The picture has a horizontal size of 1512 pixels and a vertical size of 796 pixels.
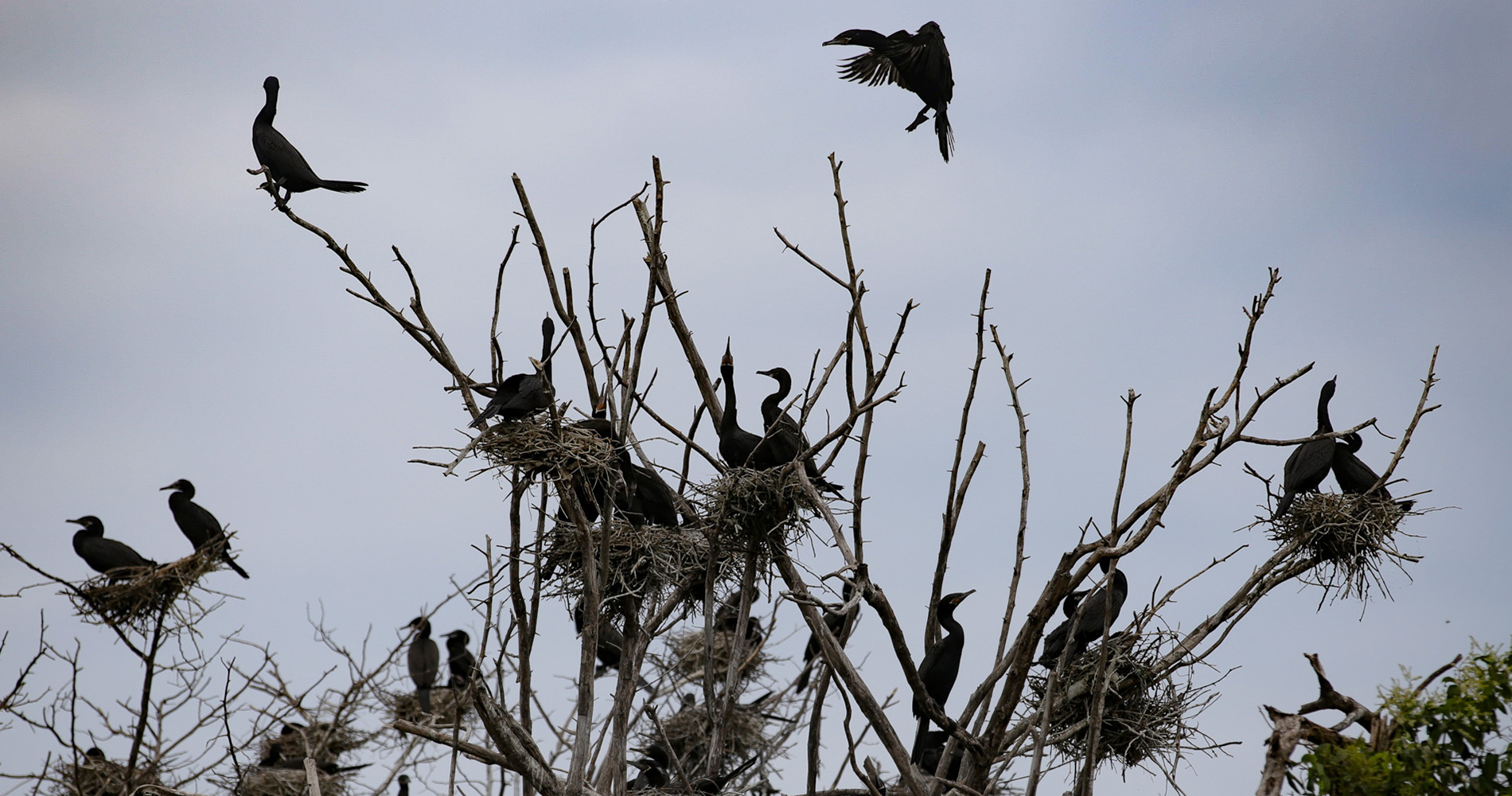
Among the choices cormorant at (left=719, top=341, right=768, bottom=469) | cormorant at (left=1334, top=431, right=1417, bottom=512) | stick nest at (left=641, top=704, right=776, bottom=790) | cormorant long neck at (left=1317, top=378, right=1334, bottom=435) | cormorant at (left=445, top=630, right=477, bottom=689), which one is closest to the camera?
cormorant at (left=719, top=341, right=768, bottom=469)

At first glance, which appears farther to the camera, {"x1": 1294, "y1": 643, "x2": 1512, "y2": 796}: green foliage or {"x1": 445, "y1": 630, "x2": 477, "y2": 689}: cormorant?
{"x1": 445, "y1": 630, "x2": 477, "y2": 689}: cormorant

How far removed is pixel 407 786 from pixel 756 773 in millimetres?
6542

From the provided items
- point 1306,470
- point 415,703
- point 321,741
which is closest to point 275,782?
point 321,741

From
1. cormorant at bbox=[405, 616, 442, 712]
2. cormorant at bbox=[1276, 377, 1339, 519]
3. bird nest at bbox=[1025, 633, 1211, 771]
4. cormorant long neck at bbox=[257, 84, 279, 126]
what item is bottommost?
bird nest at bbox=[1025, 633, 1211, 771]

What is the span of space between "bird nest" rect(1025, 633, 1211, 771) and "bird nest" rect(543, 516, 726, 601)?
6.94 feet

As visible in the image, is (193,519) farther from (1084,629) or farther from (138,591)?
(1084,629)

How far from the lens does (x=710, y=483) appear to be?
7.13m

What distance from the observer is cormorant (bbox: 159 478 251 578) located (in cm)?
870

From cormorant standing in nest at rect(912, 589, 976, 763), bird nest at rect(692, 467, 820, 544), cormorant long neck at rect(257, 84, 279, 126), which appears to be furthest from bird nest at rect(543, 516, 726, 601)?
cormorant long neck at rect(257, 84, 279, 126)

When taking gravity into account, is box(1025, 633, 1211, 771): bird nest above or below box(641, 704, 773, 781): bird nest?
below

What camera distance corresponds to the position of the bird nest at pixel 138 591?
7836mm

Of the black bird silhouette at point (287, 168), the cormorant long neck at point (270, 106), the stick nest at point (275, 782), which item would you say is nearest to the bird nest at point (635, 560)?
the black bird silhouette at point (287, 168)

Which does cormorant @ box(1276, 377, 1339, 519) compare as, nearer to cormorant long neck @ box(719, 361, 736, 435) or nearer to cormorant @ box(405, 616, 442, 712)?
cormorant long neck @ box(719, 361, 736, 435)

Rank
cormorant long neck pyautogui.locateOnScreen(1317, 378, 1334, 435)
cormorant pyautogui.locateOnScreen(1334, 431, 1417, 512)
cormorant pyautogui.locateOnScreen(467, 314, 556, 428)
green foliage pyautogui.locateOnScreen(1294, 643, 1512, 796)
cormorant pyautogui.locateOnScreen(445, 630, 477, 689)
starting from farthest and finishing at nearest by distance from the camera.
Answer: cormorant pyautogui.locateOnScreen(445, 630, 477, 689), cormorant long neck pyautogui.locateOnScreen(1317, 378, 1334, 435), cormorant pyautogui.locateOnScreen(1334, 431, 1417, 512), cormorant pyautogui.locateOnScreen(467, 314, 556, 428), green foliage pyautogui.locateOnScreen(1294, 643, 1512, 796)
